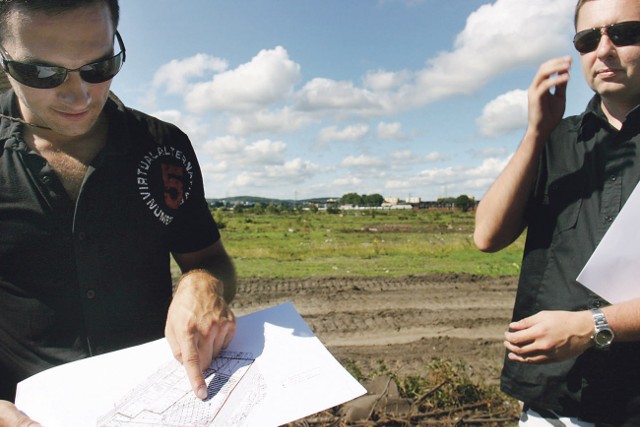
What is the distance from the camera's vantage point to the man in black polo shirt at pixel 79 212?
1.54 meters

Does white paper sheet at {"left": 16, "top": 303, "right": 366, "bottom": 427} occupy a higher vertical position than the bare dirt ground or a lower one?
higher

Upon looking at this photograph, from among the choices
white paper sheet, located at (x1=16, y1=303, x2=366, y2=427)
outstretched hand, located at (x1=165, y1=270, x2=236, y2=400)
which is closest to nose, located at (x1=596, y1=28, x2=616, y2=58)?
white paper sheet, located at (x1=16, y1=303, x2=366, y2=427)

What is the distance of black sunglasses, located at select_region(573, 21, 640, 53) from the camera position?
1.67 m

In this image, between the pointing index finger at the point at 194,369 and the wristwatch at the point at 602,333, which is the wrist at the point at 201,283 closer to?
the pointing index finger at the point at 194,369

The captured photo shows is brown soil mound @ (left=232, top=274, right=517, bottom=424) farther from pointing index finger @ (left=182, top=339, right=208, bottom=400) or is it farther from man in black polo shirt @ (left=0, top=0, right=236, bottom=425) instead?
pointing index finger @ (left=182, top=339, right=208, bottom=400)

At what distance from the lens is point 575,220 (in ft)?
6.03

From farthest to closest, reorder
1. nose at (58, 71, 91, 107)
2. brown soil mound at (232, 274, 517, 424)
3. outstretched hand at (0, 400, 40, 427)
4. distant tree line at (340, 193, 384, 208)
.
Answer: distant tree line at (340, 193, 384, 208)
brown soil mound at (232, 274, 517, 424)
nose at (58, 71, 91, 107)
outstretched hand at (0, 400, 40, 427)

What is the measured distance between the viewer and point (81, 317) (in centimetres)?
167

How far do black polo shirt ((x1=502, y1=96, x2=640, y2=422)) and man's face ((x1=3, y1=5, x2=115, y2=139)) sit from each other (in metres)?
1.81

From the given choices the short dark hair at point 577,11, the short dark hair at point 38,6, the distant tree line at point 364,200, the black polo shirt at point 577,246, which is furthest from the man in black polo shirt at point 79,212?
the distant tree line at point 364,200

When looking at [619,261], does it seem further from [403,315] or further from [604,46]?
[403,315]

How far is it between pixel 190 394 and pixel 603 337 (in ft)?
4.35

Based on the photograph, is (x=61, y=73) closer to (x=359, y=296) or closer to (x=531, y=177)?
(x=531, y=177)

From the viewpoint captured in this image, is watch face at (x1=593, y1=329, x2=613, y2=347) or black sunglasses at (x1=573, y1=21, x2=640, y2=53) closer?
watch face at (x1=593, y1=329, x2=613, y2=347)
